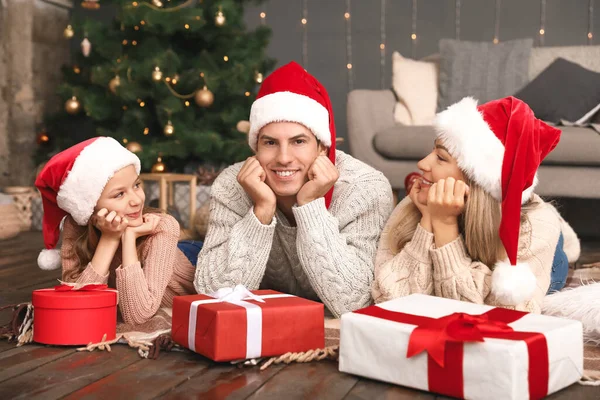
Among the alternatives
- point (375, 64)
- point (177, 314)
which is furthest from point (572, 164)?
point (177, 314)

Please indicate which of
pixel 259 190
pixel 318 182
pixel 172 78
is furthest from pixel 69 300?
pixel 172 78

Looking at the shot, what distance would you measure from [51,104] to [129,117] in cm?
94

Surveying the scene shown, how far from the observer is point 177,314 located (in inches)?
59.2

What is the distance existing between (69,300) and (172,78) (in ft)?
8.26

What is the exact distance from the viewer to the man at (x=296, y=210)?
1.77m

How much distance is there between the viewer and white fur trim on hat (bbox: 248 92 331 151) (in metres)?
1.86

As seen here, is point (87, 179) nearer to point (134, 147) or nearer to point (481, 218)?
point (481, 218)

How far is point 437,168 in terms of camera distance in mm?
1663

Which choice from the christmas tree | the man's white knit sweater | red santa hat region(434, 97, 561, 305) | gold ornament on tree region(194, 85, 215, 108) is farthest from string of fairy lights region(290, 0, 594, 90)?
red santa hat region(434, 97, 561, 305)

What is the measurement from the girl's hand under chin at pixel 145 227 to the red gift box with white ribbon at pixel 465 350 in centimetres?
69

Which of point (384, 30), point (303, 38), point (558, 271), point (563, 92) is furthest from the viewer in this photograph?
point (303, 38)

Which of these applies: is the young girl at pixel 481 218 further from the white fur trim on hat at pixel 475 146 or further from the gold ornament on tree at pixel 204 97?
the gold ornament on tree at pixel 204 97

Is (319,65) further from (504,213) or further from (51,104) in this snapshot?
(504,213)

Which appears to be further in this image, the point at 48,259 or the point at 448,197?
the point at 48,259
